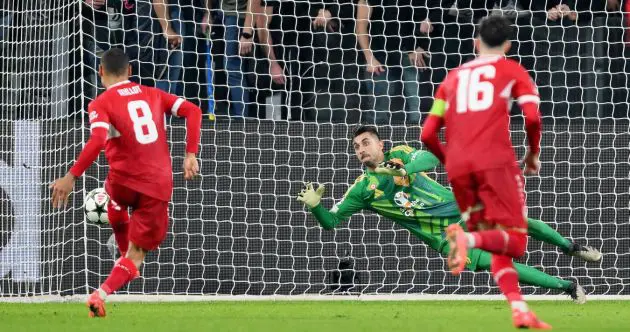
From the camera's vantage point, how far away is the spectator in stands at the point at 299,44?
1120 centimetres

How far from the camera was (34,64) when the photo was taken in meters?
10.7

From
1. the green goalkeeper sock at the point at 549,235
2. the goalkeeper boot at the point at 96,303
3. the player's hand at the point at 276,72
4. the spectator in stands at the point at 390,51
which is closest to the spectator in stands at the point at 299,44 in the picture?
the player's hand at the point at 276,72

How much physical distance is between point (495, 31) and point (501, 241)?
3.46 feet

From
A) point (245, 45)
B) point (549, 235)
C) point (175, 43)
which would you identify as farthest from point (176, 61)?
point (549, 235)

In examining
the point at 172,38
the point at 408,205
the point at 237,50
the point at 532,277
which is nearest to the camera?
the point at 532,277

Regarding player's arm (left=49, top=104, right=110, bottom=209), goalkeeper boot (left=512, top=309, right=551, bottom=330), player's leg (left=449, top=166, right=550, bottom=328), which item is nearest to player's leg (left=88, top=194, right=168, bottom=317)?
player's arm (left=49, top=104, right=110, bottom=209)

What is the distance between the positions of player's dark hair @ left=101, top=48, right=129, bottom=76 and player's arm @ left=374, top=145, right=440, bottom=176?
1.70 metres

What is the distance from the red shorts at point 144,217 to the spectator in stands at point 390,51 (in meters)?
3.51

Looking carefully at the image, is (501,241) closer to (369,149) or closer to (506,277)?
(506,277)

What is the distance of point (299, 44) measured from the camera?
11.3 meters

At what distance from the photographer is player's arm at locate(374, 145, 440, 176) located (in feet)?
26.0

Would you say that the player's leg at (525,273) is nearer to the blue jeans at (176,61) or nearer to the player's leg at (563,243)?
the player's leg at (563,243)

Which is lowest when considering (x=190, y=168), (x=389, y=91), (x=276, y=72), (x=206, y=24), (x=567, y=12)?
(x=190, y=168)

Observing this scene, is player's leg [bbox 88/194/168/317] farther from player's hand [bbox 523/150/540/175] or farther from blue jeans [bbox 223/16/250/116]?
blue jeans [bbox 223/16/250/116]
